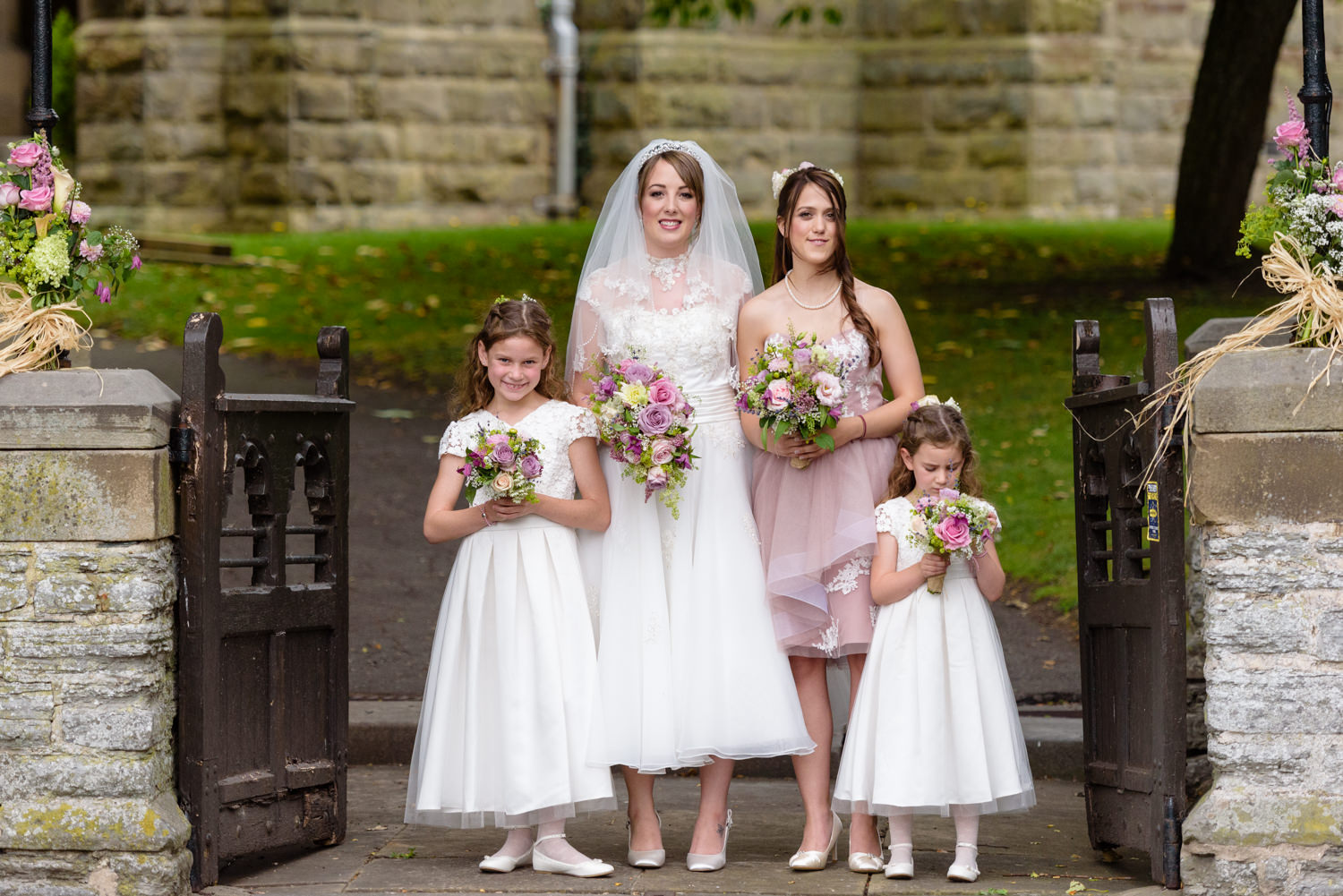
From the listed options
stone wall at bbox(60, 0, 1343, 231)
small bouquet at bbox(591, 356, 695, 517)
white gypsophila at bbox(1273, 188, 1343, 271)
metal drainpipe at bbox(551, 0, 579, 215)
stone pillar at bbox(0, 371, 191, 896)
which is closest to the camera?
white gypsophila at bbox(1273, 188, 1343, 271)

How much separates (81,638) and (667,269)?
2128 mm

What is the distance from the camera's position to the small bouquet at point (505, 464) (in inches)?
208

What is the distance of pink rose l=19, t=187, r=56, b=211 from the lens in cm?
527

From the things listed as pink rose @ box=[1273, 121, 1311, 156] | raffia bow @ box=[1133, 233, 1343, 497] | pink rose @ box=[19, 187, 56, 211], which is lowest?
raffia bow @ box=[1133, 233, 1343, 497]

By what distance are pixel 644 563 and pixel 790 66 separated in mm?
14609

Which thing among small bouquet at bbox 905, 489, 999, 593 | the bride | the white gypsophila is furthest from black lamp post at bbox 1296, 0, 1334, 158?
the bride

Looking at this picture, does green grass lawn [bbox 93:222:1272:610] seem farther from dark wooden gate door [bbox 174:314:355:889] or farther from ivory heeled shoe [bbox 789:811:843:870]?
dark wooden gate door [bbox 174:314:355:889]

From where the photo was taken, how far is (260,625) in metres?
5.55

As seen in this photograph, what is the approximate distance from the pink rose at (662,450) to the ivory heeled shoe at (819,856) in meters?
1.28

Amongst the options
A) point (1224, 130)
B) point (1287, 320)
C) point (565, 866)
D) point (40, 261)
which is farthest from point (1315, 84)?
point (1224, 130)

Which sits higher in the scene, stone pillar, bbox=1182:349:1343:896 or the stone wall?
the stone wall

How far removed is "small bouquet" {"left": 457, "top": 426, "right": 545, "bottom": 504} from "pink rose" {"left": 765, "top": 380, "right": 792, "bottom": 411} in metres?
0.71

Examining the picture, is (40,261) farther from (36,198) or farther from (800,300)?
(800,300)

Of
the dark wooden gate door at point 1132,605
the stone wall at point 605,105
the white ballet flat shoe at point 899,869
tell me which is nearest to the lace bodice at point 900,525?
the dark wooden gate door at point 1132,605
